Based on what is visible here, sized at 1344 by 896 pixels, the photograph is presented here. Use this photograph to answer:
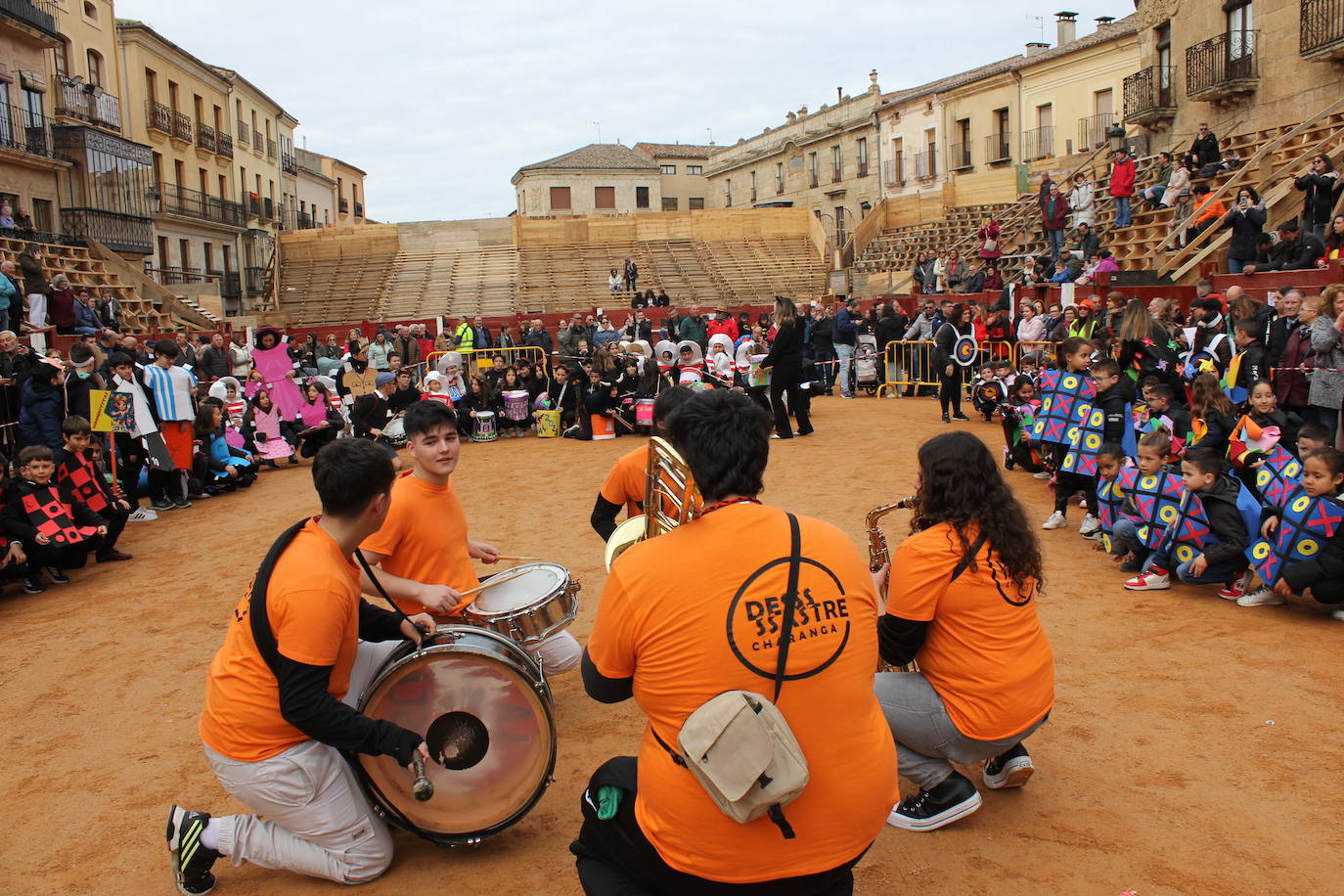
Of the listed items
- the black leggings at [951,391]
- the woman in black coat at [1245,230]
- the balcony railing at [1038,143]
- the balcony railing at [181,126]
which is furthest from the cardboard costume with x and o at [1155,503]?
the balcony railing at [181,126]

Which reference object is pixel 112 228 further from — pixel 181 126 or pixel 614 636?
pixel 614 636

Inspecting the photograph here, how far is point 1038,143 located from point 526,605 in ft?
122

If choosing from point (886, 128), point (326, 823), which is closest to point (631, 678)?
point (326, 823)

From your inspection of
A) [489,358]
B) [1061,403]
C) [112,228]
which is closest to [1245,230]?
[1061,403]

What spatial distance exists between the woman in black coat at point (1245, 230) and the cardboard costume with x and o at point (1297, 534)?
9.37 metres

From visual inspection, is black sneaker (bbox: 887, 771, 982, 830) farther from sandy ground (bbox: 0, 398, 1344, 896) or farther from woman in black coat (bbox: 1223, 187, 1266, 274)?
woman in black coat (bbox: 1223, 187, 1266, 274)

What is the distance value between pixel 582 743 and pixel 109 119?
111ft

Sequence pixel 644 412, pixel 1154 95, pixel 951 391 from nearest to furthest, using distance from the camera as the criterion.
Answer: pixel 644 412 < pixel 951 391 < pixel 1154 95

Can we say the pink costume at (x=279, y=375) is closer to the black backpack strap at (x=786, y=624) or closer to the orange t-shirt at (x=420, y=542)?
the orange t-shirt at (x=420, y=542)

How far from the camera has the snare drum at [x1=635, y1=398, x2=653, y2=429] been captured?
1435 cm

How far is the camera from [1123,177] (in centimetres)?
1950

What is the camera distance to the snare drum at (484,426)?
1523 cm

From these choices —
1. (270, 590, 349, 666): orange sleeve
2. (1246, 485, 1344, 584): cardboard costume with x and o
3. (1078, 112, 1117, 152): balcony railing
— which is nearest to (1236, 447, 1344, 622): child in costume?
(1246, 485, 1344, 584): cardboard costume with x and o

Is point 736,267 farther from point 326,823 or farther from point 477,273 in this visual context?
point 326,823
